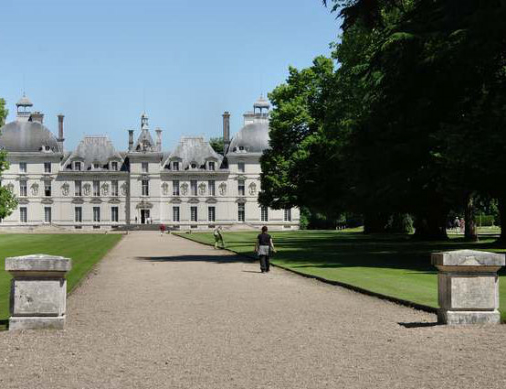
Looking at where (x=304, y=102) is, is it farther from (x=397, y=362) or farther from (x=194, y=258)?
(x=397, y=362)

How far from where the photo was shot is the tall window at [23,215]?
88.7m

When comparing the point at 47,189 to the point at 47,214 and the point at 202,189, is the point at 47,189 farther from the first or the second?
the point at 202,189

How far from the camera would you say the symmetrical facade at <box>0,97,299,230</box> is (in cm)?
8875

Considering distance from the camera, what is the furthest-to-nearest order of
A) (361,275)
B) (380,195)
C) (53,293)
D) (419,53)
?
(380,195), (419,53), (361,275), (53,293)

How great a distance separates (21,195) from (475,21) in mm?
76520

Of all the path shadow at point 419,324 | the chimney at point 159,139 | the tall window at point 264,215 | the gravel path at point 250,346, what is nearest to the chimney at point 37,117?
the chimney at point 159,139

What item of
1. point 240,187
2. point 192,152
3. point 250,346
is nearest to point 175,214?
point 192,152

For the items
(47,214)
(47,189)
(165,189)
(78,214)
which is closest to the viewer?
(47,189)

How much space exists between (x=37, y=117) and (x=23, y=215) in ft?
36.0

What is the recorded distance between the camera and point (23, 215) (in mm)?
88875

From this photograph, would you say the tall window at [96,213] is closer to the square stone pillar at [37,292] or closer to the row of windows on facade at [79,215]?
the row of windows on facade at [79,215]

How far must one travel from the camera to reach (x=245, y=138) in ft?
294

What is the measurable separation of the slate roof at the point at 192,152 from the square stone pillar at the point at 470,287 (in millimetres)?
80912

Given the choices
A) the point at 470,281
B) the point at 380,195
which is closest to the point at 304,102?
the point at 380,195
